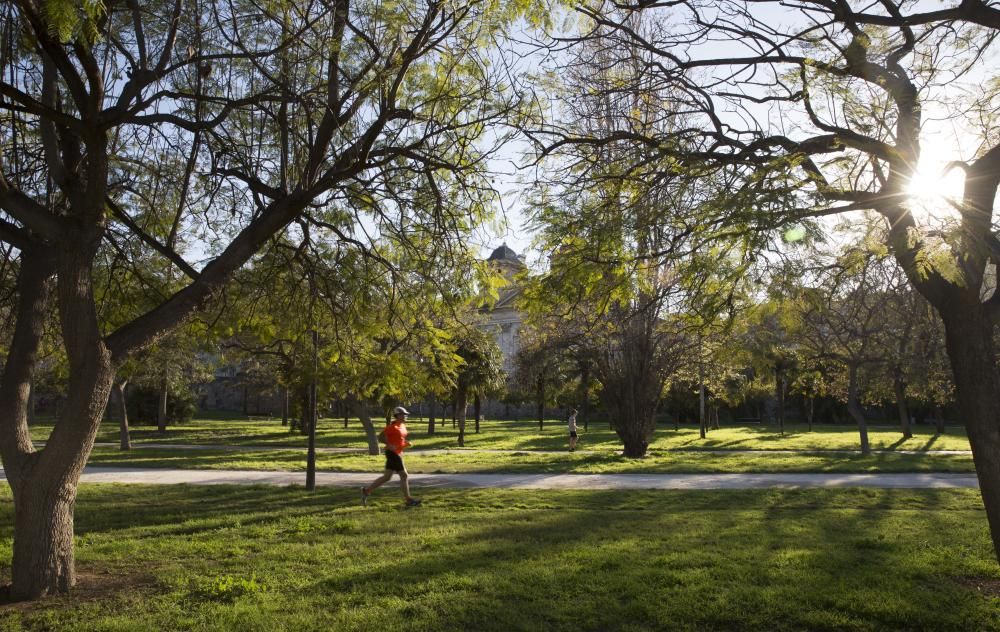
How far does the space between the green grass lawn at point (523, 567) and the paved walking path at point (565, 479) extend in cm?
277

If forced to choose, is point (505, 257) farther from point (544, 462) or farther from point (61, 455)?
point (61, 455)

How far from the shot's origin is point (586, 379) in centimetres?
3098

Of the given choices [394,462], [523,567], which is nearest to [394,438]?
[394,462]

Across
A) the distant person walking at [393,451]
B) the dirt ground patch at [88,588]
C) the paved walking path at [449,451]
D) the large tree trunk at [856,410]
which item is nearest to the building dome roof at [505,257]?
the distant person walking at [393,451]

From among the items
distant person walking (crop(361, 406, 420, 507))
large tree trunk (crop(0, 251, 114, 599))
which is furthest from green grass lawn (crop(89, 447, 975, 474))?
large tree trunk (crop(0, 251, 114, 599))

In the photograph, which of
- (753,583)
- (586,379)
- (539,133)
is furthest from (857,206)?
(586,379)

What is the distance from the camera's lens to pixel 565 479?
15156mm

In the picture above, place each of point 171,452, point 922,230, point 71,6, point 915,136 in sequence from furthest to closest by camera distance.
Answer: point 171,452
point 915,136
point 922,230
point 71,6

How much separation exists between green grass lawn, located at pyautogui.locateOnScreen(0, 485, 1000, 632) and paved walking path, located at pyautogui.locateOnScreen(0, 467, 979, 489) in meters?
2.77

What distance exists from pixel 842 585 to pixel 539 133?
4869mm

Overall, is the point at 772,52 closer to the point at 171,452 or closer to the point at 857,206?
the point at 857,206

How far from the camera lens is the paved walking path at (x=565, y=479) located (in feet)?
46.1

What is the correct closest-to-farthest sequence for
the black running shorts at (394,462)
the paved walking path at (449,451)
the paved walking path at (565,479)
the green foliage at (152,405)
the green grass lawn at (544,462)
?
the black running shorts at (394,462)
the paved walking path at (565,479)
the green grass lawn at (544,462)
the paved walking path at (449,451)
the green foliage at (152,405)

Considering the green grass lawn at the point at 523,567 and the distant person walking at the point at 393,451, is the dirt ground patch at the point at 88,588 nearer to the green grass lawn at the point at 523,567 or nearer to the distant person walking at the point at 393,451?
the green grass lawn at the point at 523,567
